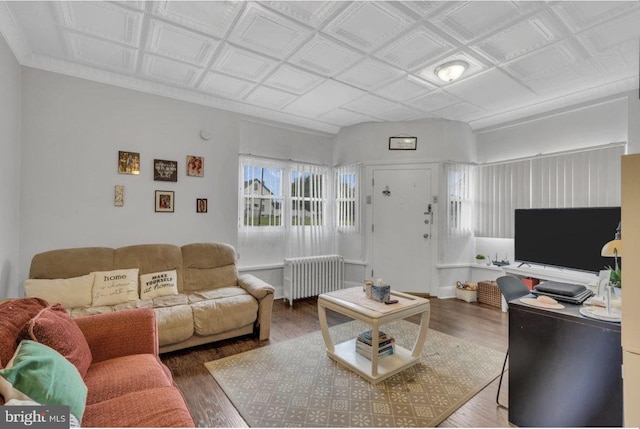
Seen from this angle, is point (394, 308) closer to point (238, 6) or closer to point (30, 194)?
point (238, 6)

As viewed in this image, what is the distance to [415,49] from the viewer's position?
2.60 metres

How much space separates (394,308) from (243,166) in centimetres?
289

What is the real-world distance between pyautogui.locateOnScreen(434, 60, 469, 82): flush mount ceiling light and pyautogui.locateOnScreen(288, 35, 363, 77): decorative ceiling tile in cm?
84

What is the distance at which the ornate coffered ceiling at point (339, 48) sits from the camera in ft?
6.95

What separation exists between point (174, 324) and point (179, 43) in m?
2.42

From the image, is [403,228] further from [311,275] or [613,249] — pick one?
[613,249]

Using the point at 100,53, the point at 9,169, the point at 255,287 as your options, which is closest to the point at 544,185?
the point at 255,287

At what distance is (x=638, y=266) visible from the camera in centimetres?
114

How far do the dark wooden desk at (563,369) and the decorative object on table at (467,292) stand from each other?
2674 mm

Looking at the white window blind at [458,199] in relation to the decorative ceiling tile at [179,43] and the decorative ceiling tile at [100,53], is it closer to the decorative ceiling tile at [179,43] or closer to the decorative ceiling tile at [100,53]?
the decorative ceiling tile at [179,43]

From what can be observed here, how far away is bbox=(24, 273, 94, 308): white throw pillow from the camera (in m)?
2.46

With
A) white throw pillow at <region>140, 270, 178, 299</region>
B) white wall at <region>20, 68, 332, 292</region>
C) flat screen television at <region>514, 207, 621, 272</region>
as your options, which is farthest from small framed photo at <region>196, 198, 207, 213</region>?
flat screen television at <region>514, 207, 621, 272</region>

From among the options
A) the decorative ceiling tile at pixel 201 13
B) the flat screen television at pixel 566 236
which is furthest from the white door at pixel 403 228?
the decorative ceiling tile at pixel 201 13

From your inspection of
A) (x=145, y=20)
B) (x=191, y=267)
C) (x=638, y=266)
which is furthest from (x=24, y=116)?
(x=638, y=266)
